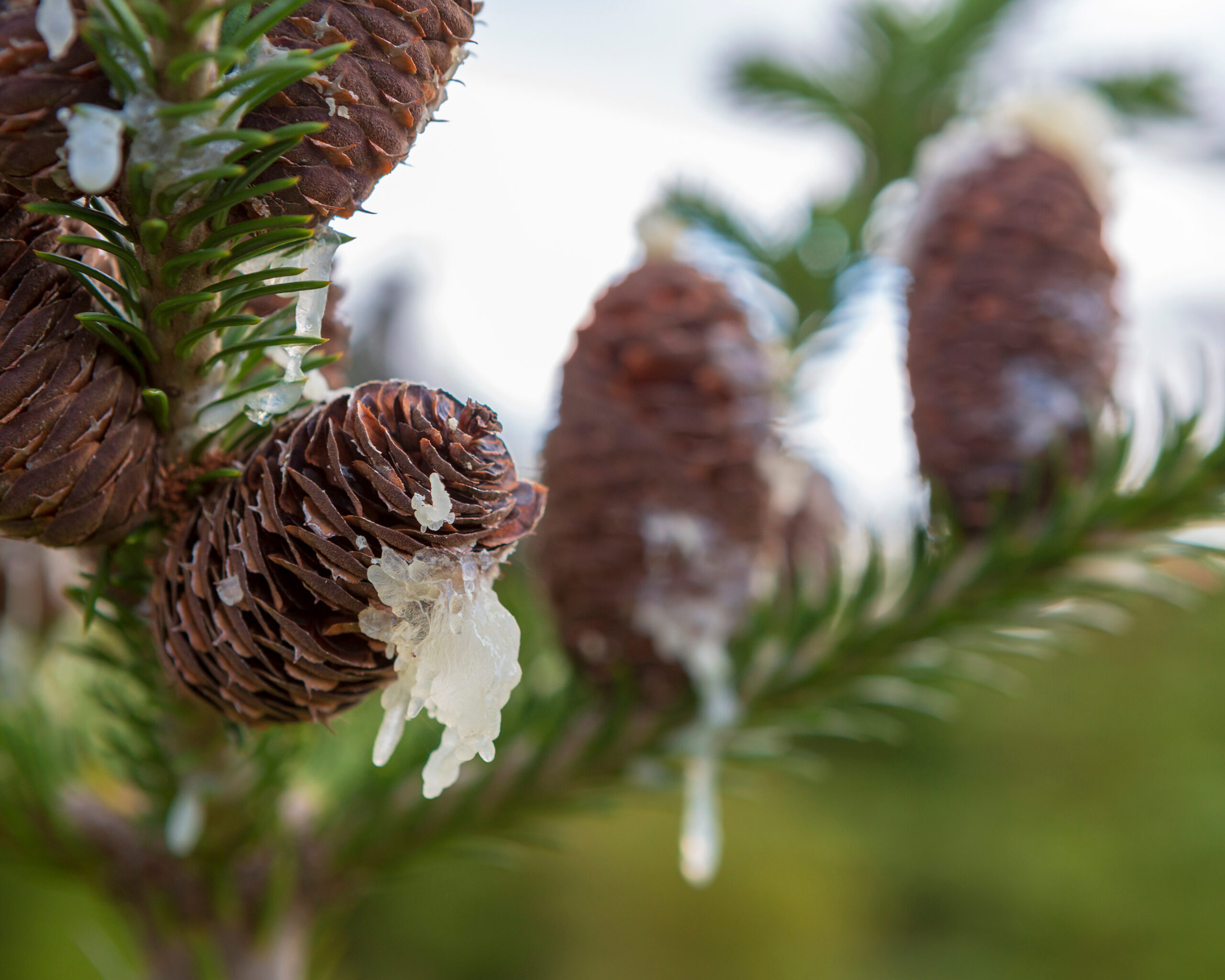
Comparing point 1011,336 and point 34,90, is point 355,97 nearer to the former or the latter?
point 34,90

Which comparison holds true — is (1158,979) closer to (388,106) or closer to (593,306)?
(593,306)

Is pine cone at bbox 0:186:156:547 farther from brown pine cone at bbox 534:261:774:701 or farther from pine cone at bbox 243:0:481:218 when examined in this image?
brown pine cone at bbox 534:261:774:701

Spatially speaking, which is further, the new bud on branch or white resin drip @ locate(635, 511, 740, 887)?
white resin drip @ locate(635, 511, 740, 887)

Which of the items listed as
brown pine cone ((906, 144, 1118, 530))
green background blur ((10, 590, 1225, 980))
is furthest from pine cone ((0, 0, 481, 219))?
green background blur ((10, 590, 1225, 980))

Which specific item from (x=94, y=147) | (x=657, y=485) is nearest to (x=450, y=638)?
(x=94, y=147)

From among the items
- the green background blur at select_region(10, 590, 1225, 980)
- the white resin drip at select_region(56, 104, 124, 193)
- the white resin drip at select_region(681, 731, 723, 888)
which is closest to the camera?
the white resin drip at select_region(56, 104, 124, 193)
